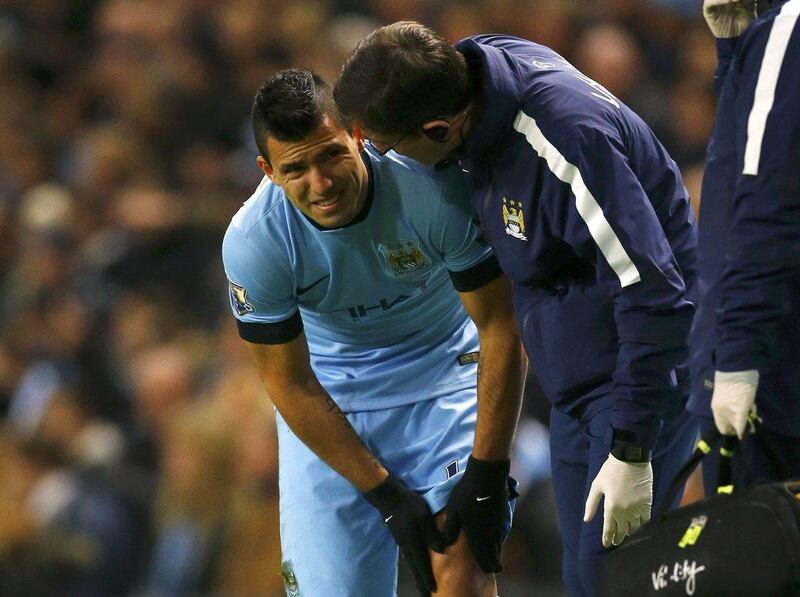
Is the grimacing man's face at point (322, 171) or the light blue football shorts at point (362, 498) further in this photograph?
the light blue football shorts at point (362, 498)

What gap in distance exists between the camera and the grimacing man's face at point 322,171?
3.19 m

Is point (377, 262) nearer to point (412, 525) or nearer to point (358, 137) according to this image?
point (358, 137)

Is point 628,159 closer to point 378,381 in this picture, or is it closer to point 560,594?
point 378,381

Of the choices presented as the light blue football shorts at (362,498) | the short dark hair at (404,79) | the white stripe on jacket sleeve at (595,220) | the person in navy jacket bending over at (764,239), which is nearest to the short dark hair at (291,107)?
the short dark hair at (404,79)

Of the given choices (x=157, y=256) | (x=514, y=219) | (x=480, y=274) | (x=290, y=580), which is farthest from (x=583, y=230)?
(x=157, y=256)

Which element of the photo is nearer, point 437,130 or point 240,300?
point 437,130

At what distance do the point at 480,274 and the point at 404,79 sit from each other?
0.67 meters

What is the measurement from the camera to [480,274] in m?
3.36

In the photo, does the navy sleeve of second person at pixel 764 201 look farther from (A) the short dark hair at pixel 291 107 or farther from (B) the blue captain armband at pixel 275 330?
(B) the blue captain armband at pixel 275 330

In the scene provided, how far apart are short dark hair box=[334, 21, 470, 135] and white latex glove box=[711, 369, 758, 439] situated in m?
0.80

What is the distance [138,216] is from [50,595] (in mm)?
1932

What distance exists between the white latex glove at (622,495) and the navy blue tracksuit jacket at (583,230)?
0.25ft

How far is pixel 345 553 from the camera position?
3.54 metres

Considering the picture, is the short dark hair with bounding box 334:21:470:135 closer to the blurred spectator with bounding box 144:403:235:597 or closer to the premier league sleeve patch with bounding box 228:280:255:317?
the premier league sleeve patch with bounding box 228:280:255:317
